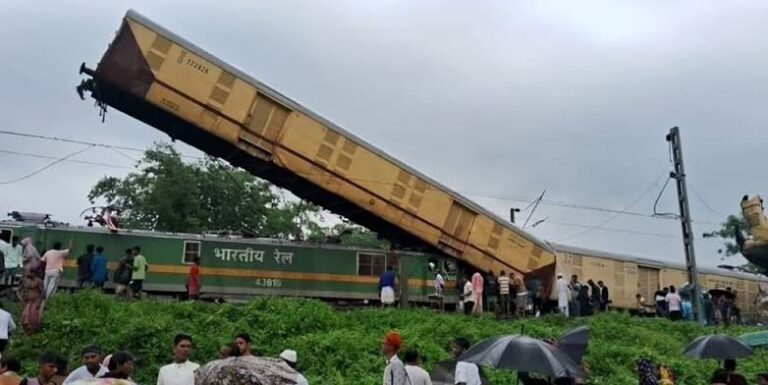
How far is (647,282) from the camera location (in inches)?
1177

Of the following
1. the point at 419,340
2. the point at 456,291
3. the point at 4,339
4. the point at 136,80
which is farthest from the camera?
the point at 456,291

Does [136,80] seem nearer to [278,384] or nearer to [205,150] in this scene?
[205,150]

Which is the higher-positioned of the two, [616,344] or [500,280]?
[500,280]

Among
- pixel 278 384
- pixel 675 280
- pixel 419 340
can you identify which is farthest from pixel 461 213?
pixel 278 384

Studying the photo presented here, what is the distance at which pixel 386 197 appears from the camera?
68.2 ft

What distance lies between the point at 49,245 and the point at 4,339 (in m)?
10.4

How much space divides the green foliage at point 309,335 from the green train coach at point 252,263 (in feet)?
13.3

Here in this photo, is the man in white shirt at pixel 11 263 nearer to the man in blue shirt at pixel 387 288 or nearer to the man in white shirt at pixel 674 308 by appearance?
the man in blue shirt at pixel 387 288

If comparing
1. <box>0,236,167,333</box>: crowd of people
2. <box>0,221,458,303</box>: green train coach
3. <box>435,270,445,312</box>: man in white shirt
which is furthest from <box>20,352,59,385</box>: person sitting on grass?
<box>435,270,445,312</box>: man in white shirt

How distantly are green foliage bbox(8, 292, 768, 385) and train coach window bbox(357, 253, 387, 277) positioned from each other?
4.27 m

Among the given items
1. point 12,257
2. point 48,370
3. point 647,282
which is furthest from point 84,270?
point 647,282

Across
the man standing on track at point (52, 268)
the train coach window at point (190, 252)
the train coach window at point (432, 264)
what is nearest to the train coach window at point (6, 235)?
the train coach window at point (190, 252)

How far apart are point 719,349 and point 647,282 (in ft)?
72.2

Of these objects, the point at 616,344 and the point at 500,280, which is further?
the point at 500,280
